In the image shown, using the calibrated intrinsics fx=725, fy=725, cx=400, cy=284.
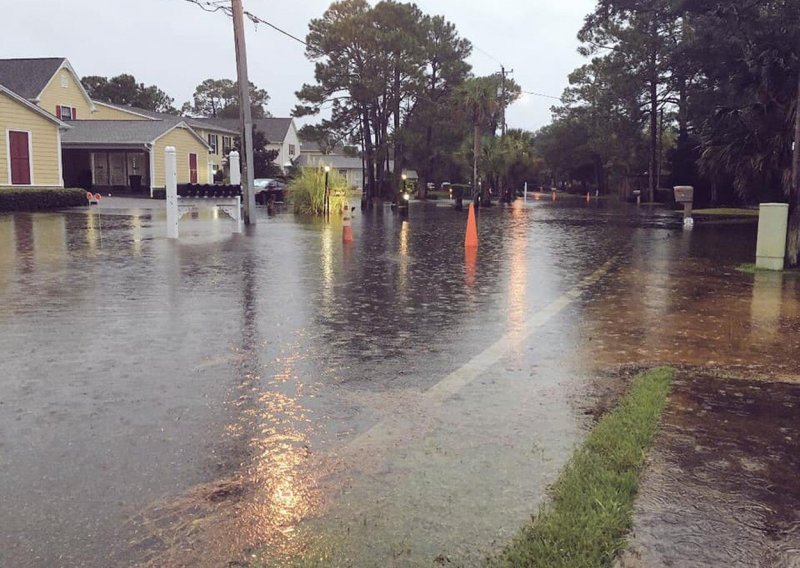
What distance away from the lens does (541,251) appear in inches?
598

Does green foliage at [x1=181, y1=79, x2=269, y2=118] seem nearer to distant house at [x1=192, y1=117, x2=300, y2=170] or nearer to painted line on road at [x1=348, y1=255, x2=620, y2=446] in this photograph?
distant house at [x1=192, y1=117, x2=300, y2=170]

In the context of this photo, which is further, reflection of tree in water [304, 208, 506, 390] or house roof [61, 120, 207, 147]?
house roof [61, 120, 207, 147]

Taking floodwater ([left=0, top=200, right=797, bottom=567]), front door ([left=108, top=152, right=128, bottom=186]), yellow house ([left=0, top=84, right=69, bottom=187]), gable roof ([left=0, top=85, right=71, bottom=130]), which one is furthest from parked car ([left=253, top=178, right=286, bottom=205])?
floodwater ([left=0, top=200, right=797, bottom=567])

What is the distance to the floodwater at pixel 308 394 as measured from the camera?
3.08m

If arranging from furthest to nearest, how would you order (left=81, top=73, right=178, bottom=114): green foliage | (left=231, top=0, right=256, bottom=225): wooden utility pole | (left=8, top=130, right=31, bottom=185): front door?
(left=81, top=73, right=178, bottom=114): green foliage, (left=8, top=130, right=31, bottom=185): front door, (left=231, top=0, right=256, bottom=225): wooden utility pole

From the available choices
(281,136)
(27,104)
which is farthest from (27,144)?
(281,136)

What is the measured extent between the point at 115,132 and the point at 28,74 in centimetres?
628

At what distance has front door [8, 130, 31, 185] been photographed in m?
31.0

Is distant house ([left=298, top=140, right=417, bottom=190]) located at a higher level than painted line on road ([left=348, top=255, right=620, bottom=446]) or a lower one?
higher

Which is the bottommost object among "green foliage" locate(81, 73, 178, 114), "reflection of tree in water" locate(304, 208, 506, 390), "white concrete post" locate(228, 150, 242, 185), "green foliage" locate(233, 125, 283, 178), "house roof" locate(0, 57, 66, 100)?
"reflection of tree in water" locate(304, 208, 506, 390)

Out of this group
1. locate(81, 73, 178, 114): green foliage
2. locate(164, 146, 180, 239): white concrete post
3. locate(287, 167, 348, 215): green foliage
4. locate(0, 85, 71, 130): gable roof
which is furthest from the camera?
locate(81, 73, 178, 114): green foliage


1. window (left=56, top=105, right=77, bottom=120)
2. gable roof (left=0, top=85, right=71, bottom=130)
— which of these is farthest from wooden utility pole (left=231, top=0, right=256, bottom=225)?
window (left=56, top=105, right=77, bottom=120)

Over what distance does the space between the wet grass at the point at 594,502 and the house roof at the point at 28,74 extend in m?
43.0

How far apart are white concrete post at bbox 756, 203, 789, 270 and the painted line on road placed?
14.1 feet
